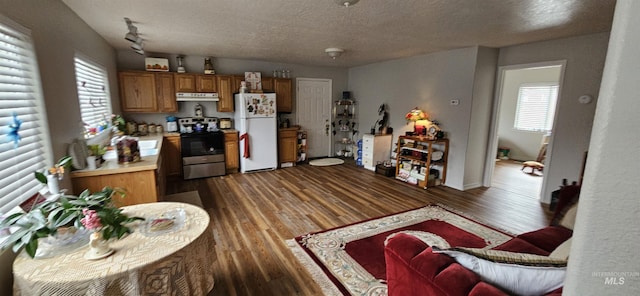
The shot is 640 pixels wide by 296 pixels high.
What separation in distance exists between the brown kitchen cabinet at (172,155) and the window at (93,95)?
1.01 m

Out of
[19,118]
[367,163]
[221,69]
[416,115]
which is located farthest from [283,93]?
[19,118]

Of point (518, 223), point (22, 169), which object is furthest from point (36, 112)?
point (518, 223)

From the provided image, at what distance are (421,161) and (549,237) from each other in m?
2.60

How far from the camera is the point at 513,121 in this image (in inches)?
275

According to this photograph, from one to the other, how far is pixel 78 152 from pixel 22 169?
2.33ft

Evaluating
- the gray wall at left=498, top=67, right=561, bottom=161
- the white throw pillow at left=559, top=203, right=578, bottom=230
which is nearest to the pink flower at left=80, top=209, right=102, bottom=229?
the white throw pillow at left=559, top=203, right=578, bottom=230

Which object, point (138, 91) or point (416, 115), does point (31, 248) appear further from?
point (416, 115)

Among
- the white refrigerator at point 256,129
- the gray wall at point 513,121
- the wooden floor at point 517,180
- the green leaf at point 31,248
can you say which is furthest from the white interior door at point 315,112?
the green leaf at point 31,248

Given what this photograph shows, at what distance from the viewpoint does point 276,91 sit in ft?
18.7

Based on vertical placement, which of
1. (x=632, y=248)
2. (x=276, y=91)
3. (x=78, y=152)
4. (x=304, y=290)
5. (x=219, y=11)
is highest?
(x=219, y=11)

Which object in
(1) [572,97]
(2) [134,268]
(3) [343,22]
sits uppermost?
(3) [343,22]

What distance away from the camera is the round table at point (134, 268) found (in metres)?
1.12

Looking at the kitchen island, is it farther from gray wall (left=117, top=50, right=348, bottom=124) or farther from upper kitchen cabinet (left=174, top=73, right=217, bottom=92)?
gray wall (left=117, top=50, right=348, bottom=124)

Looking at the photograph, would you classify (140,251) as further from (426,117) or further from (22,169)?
(426,117)
